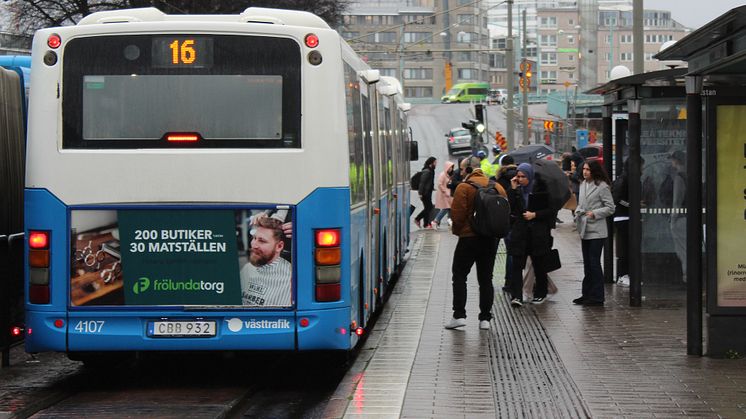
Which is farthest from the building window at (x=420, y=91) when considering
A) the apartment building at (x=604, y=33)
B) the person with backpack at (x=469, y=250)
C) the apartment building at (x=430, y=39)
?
the person with backpack at (x=469, y=250)

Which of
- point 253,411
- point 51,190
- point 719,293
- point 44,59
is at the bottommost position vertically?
point 253,411

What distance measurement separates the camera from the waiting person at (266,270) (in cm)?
1008

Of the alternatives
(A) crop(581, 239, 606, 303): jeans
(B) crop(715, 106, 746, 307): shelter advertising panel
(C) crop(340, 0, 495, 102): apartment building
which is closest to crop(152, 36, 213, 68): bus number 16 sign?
(B) crop(715, 106, 746, 307): shelter advertising panel

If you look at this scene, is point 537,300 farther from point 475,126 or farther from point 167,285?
point 475,126

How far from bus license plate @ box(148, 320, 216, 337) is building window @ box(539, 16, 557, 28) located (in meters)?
189

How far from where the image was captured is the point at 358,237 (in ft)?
38.0

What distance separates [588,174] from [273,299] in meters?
6.70

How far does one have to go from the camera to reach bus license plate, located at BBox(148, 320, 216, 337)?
33.3 ft

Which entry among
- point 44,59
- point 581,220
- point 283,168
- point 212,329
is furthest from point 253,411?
point 581,220

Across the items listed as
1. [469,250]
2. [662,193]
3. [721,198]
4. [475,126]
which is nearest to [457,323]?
[469,250]

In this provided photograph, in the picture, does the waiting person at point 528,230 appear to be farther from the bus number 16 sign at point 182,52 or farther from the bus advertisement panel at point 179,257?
the bus number 16 sign at point 182,52

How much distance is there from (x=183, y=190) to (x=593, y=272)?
6.88 meters

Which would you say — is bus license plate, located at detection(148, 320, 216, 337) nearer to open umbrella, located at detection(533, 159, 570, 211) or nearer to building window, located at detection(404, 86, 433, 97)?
open umbrella, located at detection(533, 159, 570, 211)

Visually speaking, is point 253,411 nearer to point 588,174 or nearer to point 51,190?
point 51,190
